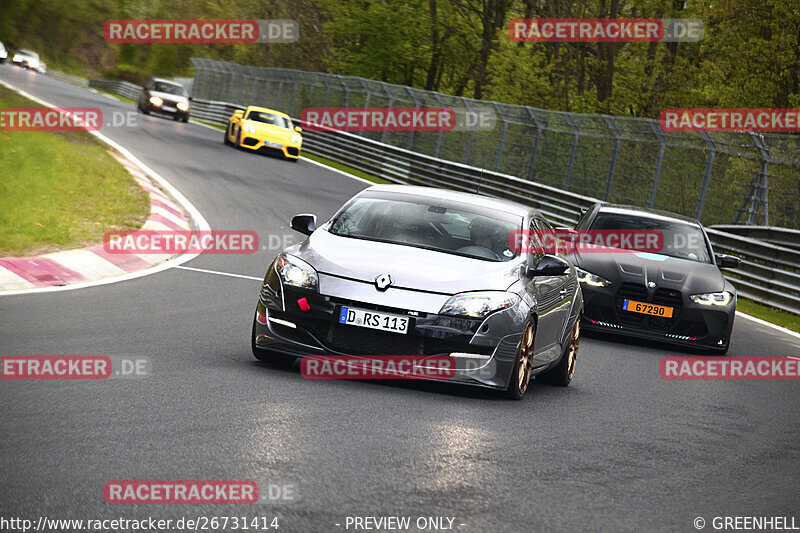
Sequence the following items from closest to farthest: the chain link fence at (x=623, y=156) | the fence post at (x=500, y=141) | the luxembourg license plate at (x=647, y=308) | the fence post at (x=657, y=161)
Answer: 1. the luxembourg license plate at (x=647, y=308)
2. the chain link fence at (x=623, y=156)
3. the fence post at (x=657, y=161)
4. the fence post at (x=500, y=141)

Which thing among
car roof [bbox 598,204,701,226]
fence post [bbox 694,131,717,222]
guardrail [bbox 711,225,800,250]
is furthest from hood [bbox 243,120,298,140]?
car roof [bbox 598,204,701,226]

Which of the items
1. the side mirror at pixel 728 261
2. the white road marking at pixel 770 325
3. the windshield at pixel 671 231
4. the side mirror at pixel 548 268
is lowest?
the white road marking at pixel 770 325

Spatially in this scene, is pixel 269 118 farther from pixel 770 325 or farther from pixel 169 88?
pixel 770 325

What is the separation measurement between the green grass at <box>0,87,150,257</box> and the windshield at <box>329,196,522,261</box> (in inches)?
196

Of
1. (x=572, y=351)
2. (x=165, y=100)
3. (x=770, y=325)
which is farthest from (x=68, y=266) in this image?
(x=165, y=100)

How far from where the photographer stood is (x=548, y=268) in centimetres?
849

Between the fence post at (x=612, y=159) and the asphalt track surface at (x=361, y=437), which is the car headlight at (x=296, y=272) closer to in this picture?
the asphalt track surface at (x=361, y=437)

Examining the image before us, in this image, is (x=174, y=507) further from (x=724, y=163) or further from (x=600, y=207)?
(x=724, y=163)

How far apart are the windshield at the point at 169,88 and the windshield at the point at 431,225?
1439 inches

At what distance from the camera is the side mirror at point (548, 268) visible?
841 centimetres

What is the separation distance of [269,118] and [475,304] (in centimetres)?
2890

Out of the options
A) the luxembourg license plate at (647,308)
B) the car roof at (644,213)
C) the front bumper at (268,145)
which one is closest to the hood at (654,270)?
the luxembourg license plate at (647,308)

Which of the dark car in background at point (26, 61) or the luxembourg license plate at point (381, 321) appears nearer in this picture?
the luxembourg license plate at point (381, 321)

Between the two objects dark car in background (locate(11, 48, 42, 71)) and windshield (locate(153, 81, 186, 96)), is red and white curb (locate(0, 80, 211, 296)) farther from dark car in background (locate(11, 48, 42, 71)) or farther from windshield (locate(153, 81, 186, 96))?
dark car in background (locate(11, 48, 42, 71))
